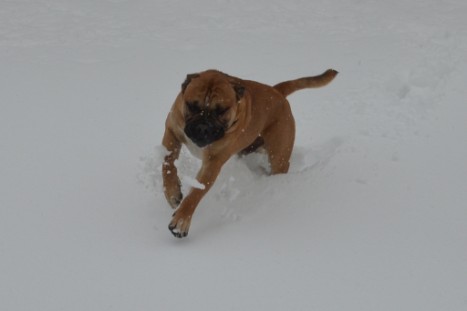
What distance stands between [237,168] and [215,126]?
1.13 m

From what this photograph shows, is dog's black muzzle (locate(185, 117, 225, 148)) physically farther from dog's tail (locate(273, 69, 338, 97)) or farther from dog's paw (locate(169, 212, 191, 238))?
dog's tail (locate(273, 69, 338, 97))

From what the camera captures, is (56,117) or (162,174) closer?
(162,174)

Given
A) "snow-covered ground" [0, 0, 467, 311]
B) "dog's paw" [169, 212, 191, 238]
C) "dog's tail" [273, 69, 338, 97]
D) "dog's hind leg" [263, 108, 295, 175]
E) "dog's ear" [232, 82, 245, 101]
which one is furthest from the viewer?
"dog's tail" [273, 69, 338, 97]

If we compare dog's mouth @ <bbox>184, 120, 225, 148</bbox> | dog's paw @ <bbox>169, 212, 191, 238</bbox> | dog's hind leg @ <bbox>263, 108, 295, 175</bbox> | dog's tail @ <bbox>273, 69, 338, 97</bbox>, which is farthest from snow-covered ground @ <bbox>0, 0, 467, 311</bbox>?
dog's tail @ <bbox>273, 69, 338, 97</bbox>

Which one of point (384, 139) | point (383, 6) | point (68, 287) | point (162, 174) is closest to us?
point (68, 287)

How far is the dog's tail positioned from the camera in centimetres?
526

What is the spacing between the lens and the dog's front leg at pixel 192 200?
4.12 metres

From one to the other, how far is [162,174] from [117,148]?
0.87 meters

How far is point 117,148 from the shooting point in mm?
5273

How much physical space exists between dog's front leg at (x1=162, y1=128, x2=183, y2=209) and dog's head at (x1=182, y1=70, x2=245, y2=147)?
0.35 meters

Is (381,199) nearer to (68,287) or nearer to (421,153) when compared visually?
(421,153)

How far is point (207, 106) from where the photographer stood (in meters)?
4.20

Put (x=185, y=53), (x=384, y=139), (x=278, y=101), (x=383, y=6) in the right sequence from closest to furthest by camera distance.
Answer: (x=278, y=101) → (x=384, y=139) → (x=185, y=53) → (x=383, y=6)

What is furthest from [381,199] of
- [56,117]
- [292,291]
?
→ [56,117]
